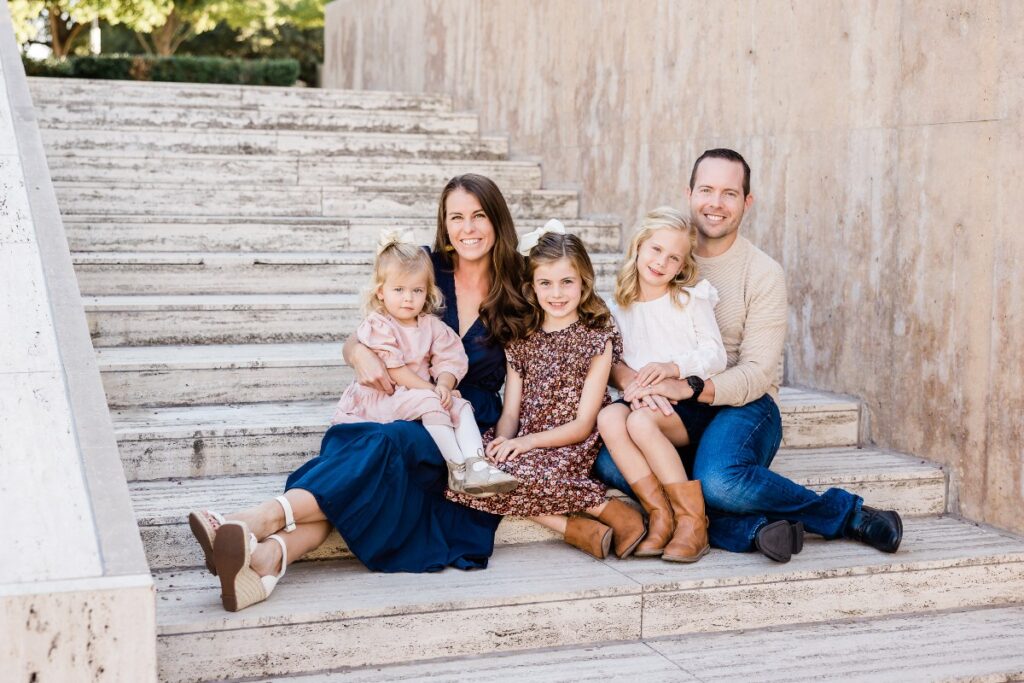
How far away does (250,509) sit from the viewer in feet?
10.2

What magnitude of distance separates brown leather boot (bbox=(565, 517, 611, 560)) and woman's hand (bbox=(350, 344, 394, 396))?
71 cm

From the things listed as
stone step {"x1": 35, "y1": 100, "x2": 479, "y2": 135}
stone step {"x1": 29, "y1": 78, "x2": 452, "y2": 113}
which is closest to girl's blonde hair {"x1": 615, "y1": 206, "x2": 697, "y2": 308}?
stone step {"x1": 35, "y1": 100, "x2": 479, "y2": 135}

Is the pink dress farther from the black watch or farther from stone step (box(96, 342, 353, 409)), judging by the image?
the black watch

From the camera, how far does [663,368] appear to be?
374cm

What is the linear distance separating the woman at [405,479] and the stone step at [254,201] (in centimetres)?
218

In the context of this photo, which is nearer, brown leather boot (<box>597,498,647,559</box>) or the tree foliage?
brown leather boot (<box>597,498,647,559</box>)

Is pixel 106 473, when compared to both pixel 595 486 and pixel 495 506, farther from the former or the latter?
pixel 595 486

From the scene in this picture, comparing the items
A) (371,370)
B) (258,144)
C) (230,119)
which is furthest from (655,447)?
(230,119)

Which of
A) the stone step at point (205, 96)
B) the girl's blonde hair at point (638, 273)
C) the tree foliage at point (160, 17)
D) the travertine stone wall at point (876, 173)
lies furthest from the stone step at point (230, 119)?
the tree foliage at point (160, 17)

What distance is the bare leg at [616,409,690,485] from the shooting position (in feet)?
11.7

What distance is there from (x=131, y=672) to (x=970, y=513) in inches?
116

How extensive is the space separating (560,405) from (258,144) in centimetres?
360

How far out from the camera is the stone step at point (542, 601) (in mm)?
2930

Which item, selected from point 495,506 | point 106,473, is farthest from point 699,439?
point 106,473
